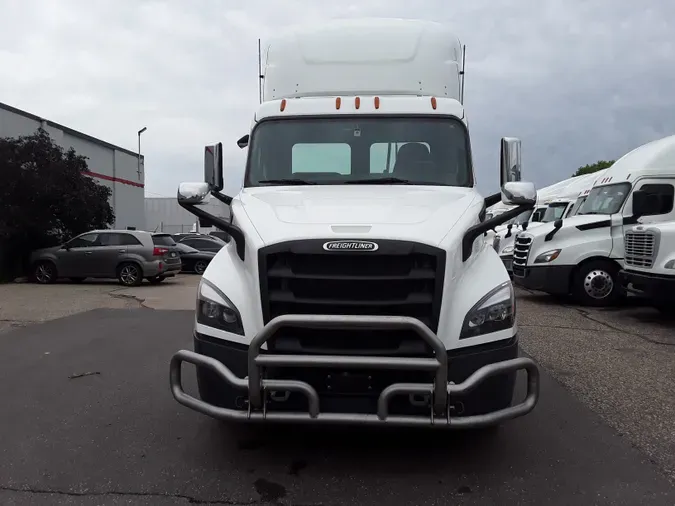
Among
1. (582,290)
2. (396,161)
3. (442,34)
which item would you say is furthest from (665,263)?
(396,161)

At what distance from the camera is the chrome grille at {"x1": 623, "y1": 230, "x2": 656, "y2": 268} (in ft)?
30.6

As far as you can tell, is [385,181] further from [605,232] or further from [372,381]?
[605,232]

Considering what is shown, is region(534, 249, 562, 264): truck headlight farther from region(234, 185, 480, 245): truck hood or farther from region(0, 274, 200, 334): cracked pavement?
region(234, 185, 480, 245): truck hood

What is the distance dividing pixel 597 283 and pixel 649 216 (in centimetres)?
158

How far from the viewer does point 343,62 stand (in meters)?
6.32

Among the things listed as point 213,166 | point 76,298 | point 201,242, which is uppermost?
point 213,166

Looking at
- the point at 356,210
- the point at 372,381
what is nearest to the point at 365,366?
the point at 372,381

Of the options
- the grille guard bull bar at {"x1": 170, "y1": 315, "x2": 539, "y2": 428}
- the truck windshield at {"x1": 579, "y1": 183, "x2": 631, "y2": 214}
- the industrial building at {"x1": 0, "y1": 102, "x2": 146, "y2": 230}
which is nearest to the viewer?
the grille guard bull bar at {"x1": 170, "y1": 315, "x2": 539, "y2": 428}

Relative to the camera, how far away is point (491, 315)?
12.3 feet

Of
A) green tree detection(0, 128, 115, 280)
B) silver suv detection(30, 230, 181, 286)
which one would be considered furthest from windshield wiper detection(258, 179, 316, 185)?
green tree detection(0, 128, 115, 280)

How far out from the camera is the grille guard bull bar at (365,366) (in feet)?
11.1

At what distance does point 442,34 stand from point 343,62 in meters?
1.24

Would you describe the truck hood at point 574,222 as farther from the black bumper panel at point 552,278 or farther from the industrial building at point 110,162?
the industrial building at point 110,162

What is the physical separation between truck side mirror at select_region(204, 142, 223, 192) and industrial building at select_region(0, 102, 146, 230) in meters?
17.6
